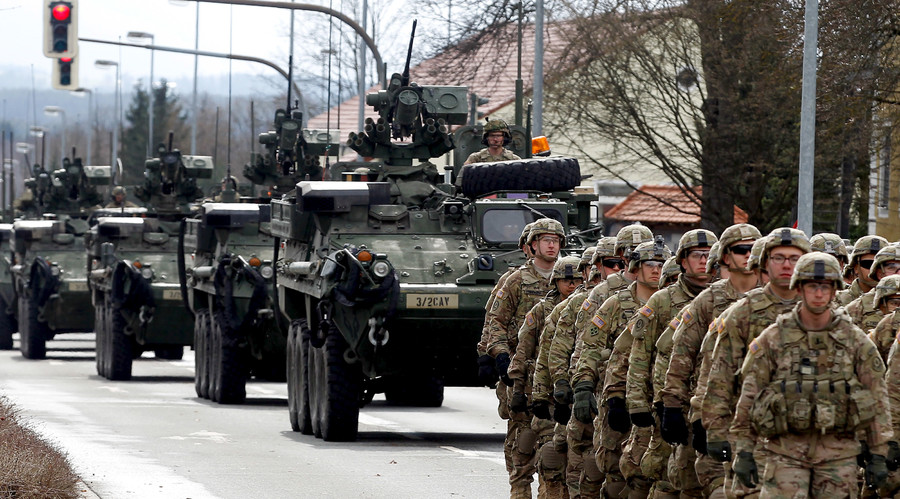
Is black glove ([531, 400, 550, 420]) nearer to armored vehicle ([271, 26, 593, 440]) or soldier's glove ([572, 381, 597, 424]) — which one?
soldier's glove ([572, 381, 597, 424])

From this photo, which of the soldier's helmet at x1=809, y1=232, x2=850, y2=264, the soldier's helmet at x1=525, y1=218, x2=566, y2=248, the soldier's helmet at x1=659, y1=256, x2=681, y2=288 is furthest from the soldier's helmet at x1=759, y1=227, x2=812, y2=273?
the soldier's helmet at x1=525, y1=218, x2=566, y2=248

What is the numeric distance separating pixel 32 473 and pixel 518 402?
3.16 meters

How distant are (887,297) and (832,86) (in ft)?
41.2

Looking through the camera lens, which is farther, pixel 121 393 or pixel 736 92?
pixel 736 92

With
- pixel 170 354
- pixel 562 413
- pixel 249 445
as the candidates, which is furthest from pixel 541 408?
pixel 170 354

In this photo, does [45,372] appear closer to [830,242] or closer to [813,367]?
[830,242]

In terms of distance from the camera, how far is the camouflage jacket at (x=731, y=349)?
323 inches

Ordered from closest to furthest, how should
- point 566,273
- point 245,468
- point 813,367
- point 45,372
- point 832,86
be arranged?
point 813,367, point 566,273, point 245,468, point 832,86, point 45,372

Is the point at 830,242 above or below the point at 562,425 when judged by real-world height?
above

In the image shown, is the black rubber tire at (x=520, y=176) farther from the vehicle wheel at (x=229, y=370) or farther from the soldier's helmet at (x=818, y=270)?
the soldier's helmet at (x=818, y=270)

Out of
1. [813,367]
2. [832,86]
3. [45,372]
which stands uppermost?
[832,86]

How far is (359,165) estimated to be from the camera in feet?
65.9

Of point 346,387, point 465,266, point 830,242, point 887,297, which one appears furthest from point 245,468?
point 887,297

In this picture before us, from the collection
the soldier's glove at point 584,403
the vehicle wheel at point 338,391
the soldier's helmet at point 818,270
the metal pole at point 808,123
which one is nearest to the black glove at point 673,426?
the soldier's helmet at point 818,270
